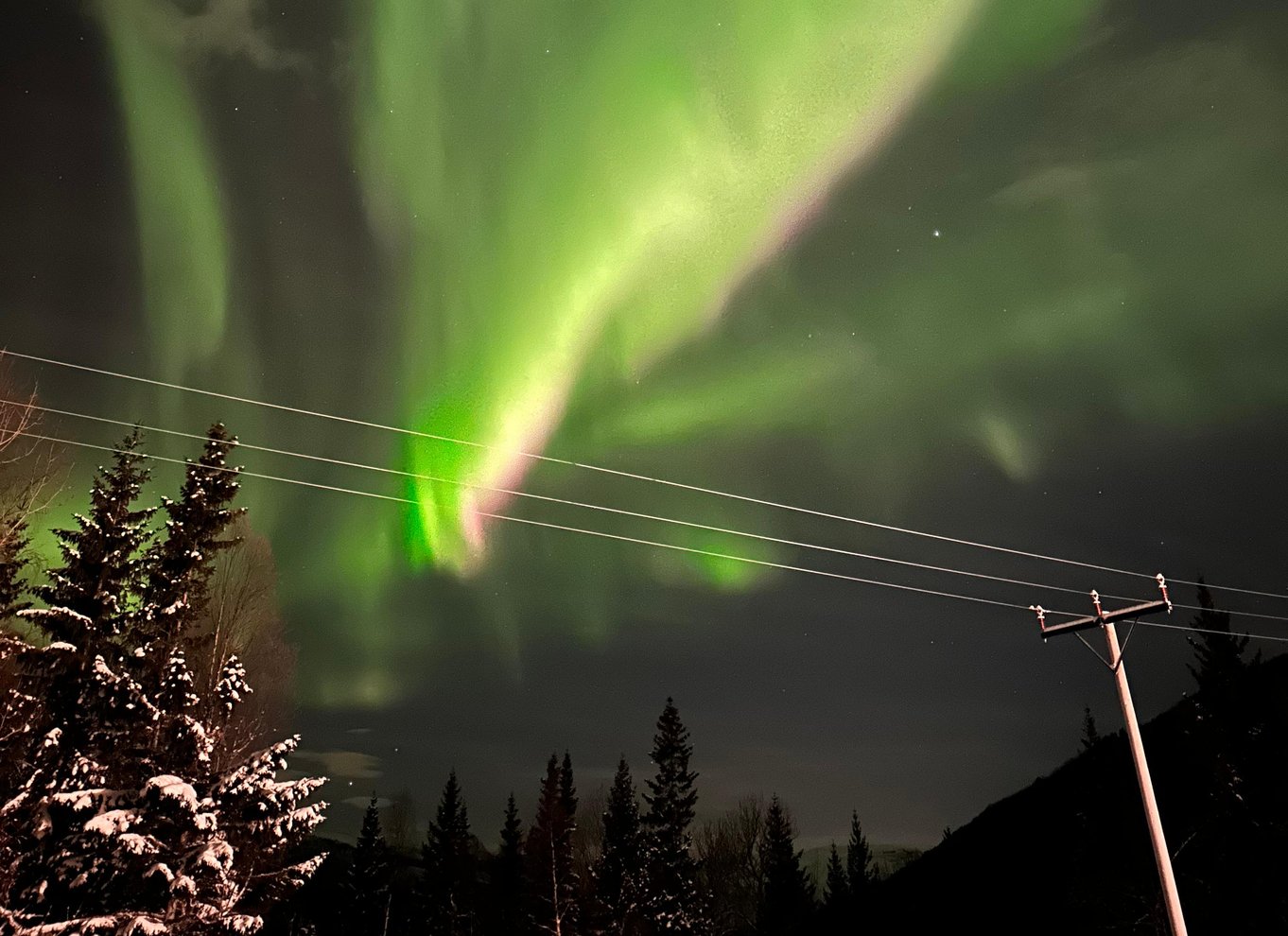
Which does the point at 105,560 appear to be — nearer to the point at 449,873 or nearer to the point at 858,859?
the point at 449,873

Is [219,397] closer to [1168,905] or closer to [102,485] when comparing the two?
[102,485]

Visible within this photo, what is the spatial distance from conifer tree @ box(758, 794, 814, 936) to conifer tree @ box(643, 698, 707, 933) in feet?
54.5

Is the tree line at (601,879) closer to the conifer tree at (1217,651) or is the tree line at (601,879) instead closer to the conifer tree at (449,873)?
the conifer tree at (449,873)

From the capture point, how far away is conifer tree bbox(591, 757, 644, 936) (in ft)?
167

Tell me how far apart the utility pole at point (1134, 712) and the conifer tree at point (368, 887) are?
63656 mm

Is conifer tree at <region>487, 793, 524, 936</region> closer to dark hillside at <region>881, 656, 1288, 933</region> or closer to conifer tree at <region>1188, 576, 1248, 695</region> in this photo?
dark hillside at <region>881, 656, 1288, 933</region>

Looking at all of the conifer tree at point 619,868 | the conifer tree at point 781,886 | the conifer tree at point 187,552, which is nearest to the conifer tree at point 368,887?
the conifer tree at point 619,868

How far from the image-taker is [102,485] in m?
21.1

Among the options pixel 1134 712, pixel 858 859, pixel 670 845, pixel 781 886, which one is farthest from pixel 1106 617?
pixel 858 859

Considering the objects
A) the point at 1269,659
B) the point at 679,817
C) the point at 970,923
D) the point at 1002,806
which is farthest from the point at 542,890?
the point at 1269,659

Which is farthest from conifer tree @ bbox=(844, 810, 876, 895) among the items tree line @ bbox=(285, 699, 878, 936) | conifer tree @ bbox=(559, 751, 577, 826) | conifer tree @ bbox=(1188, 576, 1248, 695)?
conifer tree @ bbox=(1188, 576, 1248, 695)

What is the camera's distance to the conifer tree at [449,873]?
68688mm

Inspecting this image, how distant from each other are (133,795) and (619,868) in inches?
1819

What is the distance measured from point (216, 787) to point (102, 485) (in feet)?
30.4
